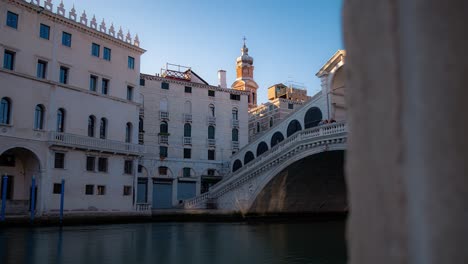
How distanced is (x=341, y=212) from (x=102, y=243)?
21.7 m

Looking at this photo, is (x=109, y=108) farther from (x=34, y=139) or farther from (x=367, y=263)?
(x=367, y=263)

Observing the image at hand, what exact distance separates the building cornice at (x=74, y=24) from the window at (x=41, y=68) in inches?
97.0

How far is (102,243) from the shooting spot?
12.8 m

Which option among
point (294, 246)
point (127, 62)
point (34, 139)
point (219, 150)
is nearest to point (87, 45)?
point (127, 62)

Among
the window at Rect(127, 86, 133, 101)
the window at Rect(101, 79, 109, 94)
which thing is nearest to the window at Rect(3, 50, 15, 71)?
the window at Rect(101, 79, 109, 94)

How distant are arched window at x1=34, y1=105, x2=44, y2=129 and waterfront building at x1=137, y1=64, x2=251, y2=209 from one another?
9.22m

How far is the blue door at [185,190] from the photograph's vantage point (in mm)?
32156

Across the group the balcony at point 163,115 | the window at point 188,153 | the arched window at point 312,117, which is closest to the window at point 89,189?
the balcony at point 163,115

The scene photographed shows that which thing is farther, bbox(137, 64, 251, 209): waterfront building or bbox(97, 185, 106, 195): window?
bbox(137, 64, 251, 209): waterfront building

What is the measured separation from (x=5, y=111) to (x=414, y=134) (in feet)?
75.3

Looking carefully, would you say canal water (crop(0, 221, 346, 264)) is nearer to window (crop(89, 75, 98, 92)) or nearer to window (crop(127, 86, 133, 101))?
window (crop(89, 75, 98, 92))

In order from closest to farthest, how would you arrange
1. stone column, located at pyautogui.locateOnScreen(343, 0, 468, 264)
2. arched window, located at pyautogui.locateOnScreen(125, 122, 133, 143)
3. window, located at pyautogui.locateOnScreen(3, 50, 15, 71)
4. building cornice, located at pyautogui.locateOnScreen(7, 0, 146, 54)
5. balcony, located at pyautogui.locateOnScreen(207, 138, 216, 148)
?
stone column, located at pyautogui.locateOnScreen(343, 0, 468, 264) → window, located at pyautogui.locateOnScreen(3, 50, 15, 71) → building cornice, located at pyautogui.locateOnScreen(7, 0, 146, 54) → arched window, located at pyautogui.locateOnScreen(125, 122, 133, 143) → balcony, located at pyautogui.locateOnScreen(207, 138, 216, 148)

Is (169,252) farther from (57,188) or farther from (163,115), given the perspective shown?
(163,115)

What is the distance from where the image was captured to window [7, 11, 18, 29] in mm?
21516
